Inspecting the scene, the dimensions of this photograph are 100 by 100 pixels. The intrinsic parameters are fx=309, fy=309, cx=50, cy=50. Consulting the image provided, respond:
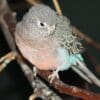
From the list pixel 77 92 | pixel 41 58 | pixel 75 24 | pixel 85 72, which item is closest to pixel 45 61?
pixel 41 58

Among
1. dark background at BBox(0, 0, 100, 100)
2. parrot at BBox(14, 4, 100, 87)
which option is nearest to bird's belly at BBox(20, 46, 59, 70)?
parrot at BBox(14, 4, 100, 87)

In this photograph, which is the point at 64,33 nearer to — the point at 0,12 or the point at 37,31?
the point at 37,31

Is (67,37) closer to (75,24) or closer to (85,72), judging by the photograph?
(85,72)

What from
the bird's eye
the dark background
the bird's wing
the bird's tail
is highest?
the bird's eye

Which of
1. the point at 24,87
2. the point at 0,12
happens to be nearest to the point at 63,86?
the point at 0,12

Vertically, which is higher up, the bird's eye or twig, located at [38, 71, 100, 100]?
twig, located at [38, 71, 100, 100]

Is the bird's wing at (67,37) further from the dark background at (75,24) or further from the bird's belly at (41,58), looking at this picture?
the dark background at (75,24)

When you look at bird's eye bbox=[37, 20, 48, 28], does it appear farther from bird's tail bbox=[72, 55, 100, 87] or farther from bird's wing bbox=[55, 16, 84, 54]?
bird's tail bbox=[72, 55, 100, 87]

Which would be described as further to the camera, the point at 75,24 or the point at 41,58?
the point at 75,24
